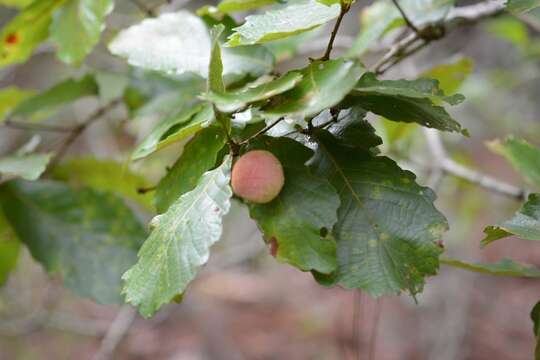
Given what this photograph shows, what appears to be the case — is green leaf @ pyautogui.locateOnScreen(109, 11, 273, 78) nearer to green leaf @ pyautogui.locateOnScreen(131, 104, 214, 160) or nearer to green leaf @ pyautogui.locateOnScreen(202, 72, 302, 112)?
green leaf @ pyautogui.locateOnScreen(131, 104, 214, 160)

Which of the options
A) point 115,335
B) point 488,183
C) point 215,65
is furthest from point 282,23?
point 115,335

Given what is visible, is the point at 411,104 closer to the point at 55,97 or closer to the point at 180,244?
the point at 180,244

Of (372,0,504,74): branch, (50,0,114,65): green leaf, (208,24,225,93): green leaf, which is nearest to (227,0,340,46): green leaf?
(208,24,225,93): green leaf

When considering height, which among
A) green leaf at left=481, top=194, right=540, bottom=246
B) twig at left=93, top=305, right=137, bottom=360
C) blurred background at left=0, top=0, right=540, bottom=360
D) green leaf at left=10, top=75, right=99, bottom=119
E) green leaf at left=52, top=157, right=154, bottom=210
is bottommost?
blurred background at left=0, top=0, right=540, bottom=360

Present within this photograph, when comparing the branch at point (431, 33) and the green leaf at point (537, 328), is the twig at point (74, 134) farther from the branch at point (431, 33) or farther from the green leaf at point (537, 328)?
the green leaf at point (537, 328)

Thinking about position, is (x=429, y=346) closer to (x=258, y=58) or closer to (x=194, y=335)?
(x=194, y=335)

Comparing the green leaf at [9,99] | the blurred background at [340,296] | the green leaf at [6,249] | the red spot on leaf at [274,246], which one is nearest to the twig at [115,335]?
the blurred background at [340,296]
